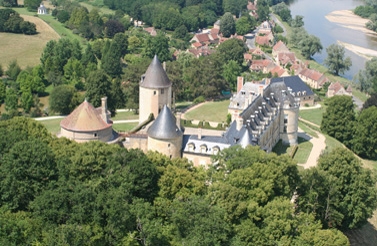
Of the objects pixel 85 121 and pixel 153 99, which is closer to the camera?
pixel 85 121

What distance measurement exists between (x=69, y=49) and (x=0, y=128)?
190ft

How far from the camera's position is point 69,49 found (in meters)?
97.9

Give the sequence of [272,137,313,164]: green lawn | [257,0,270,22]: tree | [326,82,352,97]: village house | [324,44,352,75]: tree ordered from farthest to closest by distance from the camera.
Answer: [257,0,270,22]: tree
[324,44,352,75]: tree
[326,82,352,97]: village house
[272,137,313,164]: green lawn

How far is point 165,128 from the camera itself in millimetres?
45156

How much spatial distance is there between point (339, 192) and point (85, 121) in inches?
788

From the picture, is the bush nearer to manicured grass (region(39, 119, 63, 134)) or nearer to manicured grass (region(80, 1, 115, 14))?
manicured grass (region(39, 119, 63, 134))

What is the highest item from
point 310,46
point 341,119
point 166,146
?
point 166,146

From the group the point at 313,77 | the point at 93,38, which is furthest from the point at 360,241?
the point at 93,38

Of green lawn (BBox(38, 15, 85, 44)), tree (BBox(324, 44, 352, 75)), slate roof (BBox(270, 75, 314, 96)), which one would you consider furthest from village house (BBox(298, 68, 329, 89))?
green lawn (BBox(38, 15, 85, 44))

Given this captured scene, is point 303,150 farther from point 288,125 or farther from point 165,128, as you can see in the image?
point 165,128

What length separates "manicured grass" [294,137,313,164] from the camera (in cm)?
5559

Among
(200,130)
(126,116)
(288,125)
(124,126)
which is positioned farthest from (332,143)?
(126,116)

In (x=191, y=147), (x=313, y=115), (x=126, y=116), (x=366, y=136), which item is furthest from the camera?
(x=313, y=115)

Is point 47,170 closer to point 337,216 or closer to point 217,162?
point 217,162
